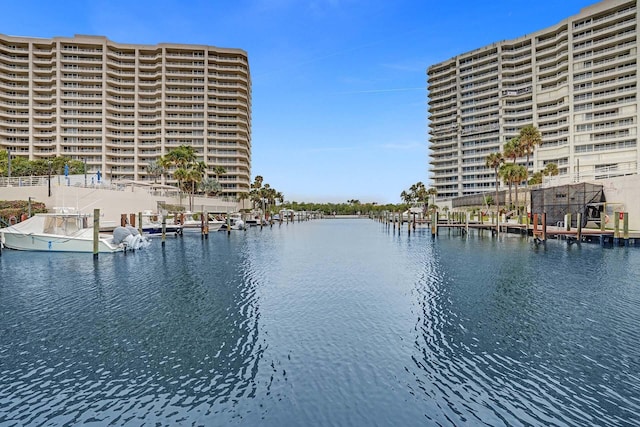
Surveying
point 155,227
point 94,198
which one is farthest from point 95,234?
point 94,198

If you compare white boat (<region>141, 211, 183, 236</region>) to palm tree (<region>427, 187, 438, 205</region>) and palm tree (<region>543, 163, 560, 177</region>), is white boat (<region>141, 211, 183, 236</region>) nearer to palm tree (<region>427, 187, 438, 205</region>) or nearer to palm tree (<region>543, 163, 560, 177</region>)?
palm tree (<region>543, 163, 560, 177</region>)

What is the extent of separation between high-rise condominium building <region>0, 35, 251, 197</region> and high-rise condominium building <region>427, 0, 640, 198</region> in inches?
2550

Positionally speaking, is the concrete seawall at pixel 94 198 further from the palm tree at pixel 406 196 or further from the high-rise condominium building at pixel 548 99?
the palm tree at pixel 406 196

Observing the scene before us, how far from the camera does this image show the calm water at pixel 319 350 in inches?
307

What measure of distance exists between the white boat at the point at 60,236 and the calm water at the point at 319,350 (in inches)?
366

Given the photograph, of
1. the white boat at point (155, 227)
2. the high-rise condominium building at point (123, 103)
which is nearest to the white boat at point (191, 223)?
the white boat at point (155, 227)

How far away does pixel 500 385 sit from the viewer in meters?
8.84

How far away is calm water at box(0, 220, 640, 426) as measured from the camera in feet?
25.6

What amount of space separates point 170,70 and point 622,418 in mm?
127573

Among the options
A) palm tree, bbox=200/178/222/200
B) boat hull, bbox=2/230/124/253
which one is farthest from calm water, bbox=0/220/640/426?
palm tree, bbox=200/178/222/200

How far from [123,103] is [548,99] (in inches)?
4544

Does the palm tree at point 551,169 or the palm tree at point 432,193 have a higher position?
the palm tree at point 551,169

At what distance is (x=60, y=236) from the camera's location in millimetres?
31469

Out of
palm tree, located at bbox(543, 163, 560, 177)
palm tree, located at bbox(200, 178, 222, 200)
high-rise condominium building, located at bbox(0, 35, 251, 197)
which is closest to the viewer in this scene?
palm tree, located at bbox(543, 163, 560, 177)
